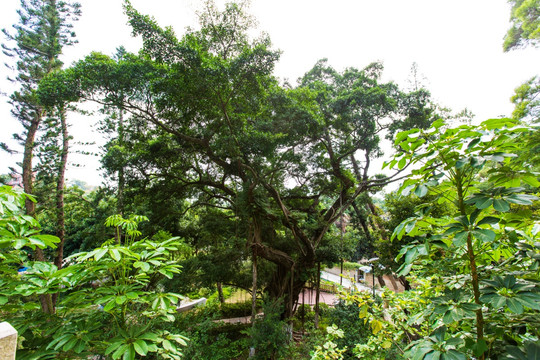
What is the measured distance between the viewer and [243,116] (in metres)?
5.25

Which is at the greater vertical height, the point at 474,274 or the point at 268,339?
the point at 474,274

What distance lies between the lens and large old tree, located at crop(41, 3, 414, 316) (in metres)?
4.23

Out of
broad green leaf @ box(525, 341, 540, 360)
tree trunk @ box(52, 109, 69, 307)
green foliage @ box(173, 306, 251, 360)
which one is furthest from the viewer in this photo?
tree trunk @ box(52, 109, 69, 307)

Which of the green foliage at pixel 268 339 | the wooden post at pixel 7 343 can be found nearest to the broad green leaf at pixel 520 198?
the wooden post at pixel 7 343

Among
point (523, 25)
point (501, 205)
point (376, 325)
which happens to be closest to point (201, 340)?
point (376, 325)

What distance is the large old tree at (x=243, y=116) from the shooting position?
423 cm

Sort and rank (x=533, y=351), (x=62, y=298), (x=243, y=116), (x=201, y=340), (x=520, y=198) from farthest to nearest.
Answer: (x=243, y=116) < (x=201, y=340) < (x=62, y=298) < (x=520, y=198) < (x=533, y=351)

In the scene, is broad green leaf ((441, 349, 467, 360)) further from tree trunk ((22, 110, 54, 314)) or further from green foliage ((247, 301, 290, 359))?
tree trunk ((22, 110, 54, 314))

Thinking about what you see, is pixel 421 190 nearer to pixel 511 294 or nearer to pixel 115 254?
pixel 511 294

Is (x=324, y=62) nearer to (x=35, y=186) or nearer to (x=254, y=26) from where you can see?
(x=254, y=26)

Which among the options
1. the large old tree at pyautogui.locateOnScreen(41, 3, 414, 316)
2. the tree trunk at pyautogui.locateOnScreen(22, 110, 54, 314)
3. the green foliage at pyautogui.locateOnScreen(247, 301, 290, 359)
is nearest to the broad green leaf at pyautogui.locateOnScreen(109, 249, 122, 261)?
the large old tree at pyautogui.locateOnScreen(41, 3, 414, 316)

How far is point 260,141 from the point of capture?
16.2 feet

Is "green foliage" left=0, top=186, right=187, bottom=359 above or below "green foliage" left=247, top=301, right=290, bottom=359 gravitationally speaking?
above

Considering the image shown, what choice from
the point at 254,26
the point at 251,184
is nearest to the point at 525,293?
the point at 251,184
